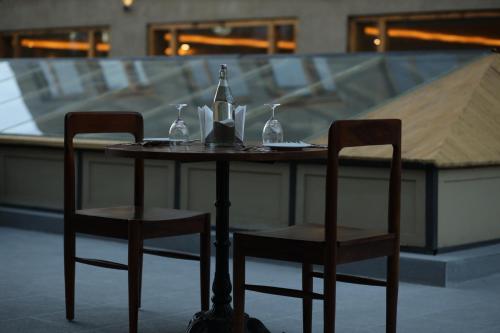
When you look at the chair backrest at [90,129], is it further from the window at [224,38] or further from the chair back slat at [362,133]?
the window at [224,38]

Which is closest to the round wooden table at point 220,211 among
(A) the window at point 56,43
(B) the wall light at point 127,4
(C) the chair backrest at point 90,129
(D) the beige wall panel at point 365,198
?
(C) the chair backrest at point 90,129

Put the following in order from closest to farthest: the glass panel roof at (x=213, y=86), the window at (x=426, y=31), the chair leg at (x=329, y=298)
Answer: the chair leg at (x=329, y=298) < the glass panel roof at (x=213, y=86) < the window at (x=426, y=31)

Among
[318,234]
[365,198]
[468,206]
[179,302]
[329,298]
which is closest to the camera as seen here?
[329,298]

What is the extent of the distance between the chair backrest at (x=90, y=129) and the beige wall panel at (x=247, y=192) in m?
1.85

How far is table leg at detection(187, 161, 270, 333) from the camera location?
14.6 feet

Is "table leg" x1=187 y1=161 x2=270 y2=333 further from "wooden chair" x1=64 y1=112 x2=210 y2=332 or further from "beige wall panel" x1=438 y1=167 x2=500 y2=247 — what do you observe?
"beige wall panel" x1=438 y1=167 x2=500 y2=247

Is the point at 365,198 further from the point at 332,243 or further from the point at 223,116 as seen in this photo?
the point at 332,243

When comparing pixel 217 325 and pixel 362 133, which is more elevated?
pixel 362 133

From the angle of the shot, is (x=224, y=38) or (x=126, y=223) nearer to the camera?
(x=126, y=223)

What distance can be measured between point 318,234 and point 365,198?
2359 mm

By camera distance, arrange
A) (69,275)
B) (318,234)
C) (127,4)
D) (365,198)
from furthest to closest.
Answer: (127,4)
(365,198)
(69,275)
(318,234)

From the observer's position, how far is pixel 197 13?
44.9 ft

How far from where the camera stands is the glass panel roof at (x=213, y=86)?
7570 mm

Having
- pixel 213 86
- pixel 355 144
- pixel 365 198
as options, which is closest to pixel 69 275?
pixel 355 144
